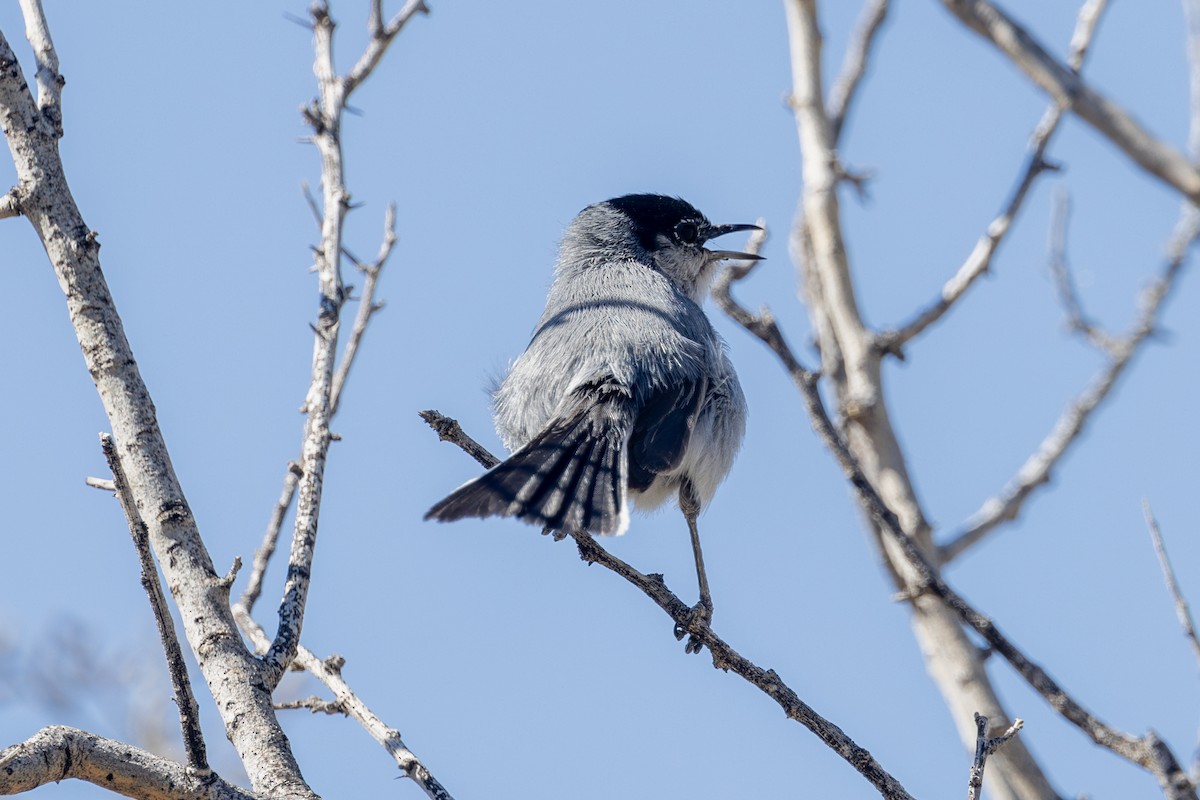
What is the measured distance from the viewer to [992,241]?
4.91 meters

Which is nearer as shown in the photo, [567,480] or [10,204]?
[10,204]

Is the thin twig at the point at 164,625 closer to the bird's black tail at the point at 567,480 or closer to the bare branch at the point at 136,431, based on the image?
the bare branch at the point at 136,431

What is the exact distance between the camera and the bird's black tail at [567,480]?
159 inches

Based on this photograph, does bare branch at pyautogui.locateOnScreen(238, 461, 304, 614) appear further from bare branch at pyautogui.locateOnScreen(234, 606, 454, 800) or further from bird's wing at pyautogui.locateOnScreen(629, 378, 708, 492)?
bird's wing at pyautogui.locateOnScreen(629, 378, 708, 492)

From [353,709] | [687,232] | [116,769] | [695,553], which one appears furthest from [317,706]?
[687,232]

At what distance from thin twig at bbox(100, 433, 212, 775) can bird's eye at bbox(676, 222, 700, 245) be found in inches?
179

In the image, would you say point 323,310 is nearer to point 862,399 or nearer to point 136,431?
point 136,431

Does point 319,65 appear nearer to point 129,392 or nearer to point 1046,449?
point 129,392

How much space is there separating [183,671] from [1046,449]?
3668 mm

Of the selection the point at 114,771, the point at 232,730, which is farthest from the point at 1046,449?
the point at 114,771

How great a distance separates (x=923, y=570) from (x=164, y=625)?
2.28 metres

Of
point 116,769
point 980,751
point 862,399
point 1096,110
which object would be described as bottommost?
point 980,751

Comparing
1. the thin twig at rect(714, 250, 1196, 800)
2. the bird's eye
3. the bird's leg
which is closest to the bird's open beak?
the bird's eye

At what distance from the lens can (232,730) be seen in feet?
8.84
